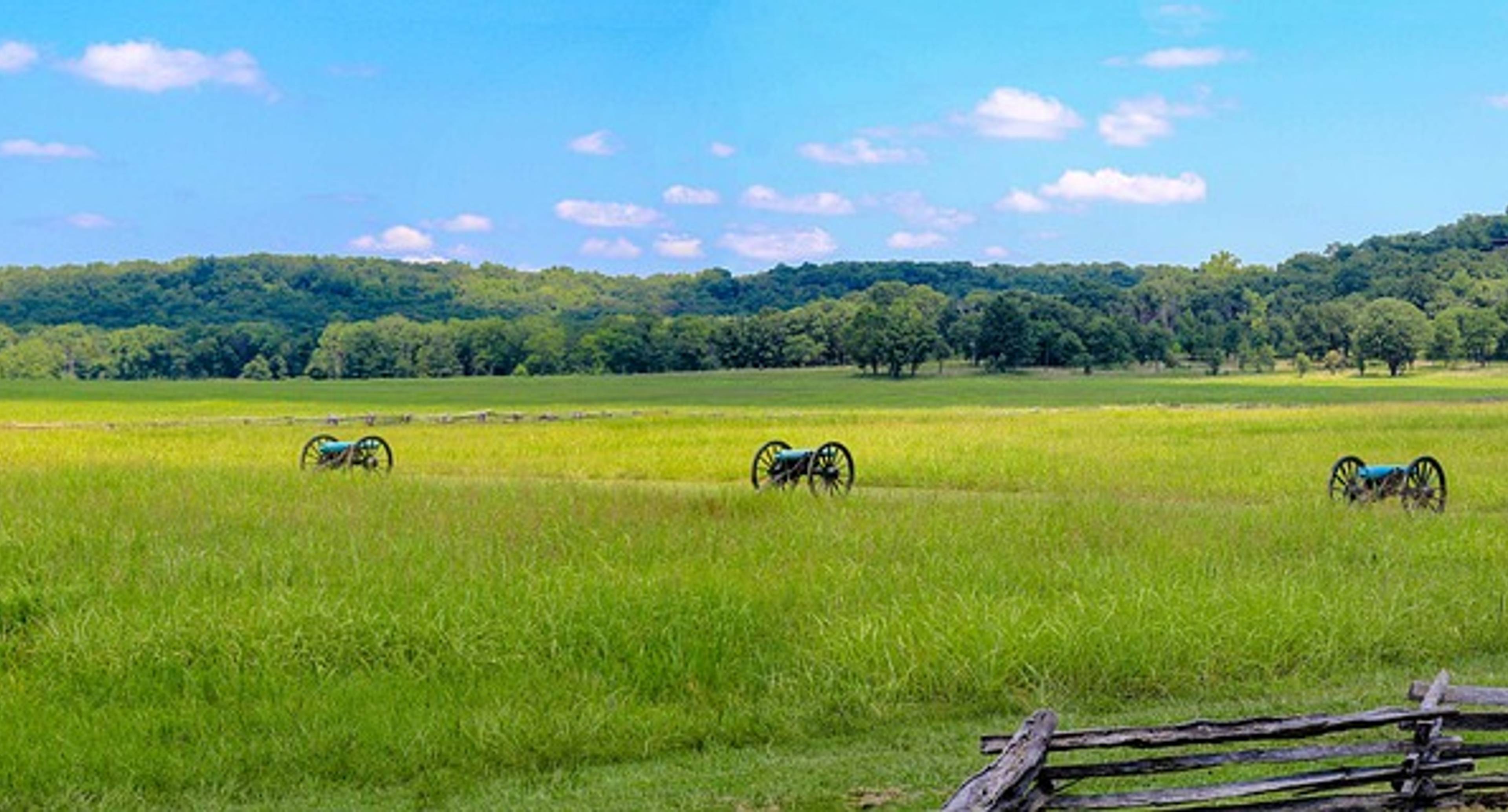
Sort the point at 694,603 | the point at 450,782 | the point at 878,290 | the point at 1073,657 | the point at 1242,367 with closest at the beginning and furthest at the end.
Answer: the point at 450,782 < the point at 1073,657 < the point at 694,603 < the point at 1242,367 < the point at 878,290

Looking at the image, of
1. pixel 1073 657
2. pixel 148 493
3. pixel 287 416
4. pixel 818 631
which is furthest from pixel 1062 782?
pixel 287 416

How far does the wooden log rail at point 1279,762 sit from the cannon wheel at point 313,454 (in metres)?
21.3

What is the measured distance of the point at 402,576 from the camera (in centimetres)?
1282

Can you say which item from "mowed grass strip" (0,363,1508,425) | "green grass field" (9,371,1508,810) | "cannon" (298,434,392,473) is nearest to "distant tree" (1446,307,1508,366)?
"mowed grass strip" (0,363,1508,425)

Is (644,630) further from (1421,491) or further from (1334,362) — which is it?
(1334,362)

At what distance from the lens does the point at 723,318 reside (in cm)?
14250

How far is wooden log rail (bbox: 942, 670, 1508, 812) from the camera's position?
20.7 ft

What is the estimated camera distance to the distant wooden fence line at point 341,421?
48.8m

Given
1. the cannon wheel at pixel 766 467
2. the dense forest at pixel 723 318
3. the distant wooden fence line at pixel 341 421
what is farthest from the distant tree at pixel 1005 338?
the cannon wheel at pixel 766 467

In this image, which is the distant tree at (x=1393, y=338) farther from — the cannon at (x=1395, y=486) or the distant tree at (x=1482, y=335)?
the cannon at (x=1395, y=486)

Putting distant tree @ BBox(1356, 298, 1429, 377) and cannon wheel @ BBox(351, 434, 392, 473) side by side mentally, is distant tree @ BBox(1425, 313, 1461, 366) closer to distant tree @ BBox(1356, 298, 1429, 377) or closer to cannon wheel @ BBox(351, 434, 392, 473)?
distant tree @ BBox(1356, 298, 1429, 377)

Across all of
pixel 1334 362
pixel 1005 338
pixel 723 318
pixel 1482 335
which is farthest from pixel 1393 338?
pixel 723 318

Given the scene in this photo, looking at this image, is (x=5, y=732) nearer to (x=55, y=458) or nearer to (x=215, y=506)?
(x=215, y=506)

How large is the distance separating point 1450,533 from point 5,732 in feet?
50.4
